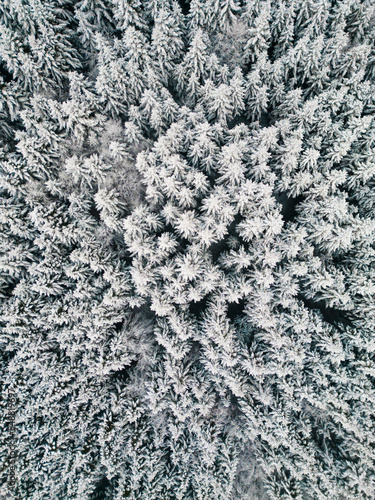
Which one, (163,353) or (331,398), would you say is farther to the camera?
(163,353)

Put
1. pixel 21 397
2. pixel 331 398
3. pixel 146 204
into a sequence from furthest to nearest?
pixel 146 204, pixel 21 397, pixel 331 398

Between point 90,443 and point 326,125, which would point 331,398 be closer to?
point 90,443

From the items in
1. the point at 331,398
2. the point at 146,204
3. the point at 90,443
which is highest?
the point at 146,204

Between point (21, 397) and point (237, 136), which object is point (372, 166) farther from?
point (21, 397)

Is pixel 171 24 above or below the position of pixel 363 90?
above

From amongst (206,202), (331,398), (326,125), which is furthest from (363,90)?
(331,398)

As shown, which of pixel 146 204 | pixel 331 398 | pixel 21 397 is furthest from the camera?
pixel 146 204
